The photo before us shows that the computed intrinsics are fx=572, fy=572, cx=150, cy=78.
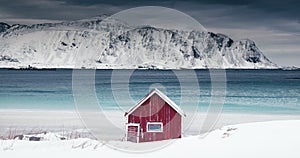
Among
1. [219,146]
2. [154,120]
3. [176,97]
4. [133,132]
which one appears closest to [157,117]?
[154,120]

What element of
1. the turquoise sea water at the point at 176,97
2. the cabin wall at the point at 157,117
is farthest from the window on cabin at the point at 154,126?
the turquoise sea water at the point at 176,97

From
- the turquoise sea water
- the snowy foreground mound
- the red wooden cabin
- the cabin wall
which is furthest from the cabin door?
the turquoise sea water

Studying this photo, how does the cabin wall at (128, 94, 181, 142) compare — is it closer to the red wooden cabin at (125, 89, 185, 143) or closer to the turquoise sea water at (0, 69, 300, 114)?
the red wooden cabin at (125, 89, 185, 143)

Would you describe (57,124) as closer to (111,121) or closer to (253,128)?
(111,121)

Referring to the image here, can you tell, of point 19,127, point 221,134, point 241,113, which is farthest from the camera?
point 241,113

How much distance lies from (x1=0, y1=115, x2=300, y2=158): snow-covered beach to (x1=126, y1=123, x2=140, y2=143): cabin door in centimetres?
799

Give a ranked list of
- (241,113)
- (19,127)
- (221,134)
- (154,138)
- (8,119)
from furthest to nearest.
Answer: (241,113), (8,119), (19,127), (154,138), (221,134)

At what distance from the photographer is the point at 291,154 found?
1439 centimetres

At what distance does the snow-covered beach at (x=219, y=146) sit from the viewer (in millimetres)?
15148

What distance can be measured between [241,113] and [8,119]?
2303 centimetres

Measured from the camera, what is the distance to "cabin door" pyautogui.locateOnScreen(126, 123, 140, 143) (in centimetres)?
2609

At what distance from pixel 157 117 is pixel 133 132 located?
1.30 meters

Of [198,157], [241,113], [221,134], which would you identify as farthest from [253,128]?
[241,113]

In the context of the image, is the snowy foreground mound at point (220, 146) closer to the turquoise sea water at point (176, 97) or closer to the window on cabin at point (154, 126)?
the window on cabin at point (154, 126)
